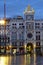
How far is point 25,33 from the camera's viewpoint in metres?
98.1

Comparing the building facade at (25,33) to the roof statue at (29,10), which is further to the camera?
the roof statue at (29,10)

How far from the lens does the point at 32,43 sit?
322ft

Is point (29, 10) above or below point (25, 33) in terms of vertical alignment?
above

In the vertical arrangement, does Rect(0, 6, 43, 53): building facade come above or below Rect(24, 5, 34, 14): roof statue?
below

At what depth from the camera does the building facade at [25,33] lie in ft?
318

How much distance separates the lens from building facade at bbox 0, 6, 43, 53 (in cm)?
9688

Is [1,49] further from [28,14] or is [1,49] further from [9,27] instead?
[28,14]

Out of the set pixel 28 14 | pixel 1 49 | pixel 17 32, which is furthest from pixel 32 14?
pixel 1 49

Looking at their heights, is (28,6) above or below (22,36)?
above

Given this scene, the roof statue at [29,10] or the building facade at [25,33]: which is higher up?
the roof statue at [29,10]

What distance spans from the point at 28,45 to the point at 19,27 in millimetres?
7719

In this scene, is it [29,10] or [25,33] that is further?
[29,10]

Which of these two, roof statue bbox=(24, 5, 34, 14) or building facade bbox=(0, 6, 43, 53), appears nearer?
building facade bbox=(0, 6, 43, 53)

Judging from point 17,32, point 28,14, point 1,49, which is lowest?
point 1,49
